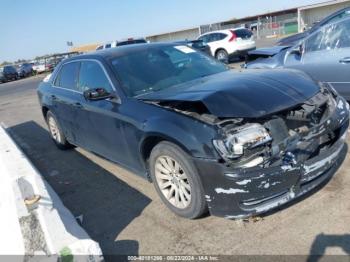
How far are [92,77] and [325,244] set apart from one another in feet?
11.1

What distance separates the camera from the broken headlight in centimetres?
316

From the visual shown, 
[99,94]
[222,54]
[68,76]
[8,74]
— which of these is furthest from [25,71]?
[99,94]

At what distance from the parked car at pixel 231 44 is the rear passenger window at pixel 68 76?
44.5ft

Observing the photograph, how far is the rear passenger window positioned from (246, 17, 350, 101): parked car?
2.62 metres

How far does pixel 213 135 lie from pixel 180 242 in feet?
3.41

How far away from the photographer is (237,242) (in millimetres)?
3316

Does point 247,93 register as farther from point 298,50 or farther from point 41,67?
point 41,67

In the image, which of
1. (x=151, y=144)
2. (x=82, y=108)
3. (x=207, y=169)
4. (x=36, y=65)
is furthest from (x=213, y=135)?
(x=36, y=65)

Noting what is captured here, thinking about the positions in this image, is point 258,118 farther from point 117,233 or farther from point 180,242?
point 117,233

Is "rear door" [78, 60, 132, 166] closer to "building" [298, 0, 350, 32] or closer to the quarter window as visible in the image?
the quarter window

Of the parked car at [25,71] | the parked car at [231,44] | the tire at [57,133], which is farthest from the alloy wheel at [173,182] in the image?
the parked car at [25,71]

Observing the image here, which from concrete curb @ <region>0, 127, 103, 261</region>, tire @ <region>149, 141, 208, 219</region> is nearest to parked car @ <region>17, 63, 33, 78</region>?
tire @ <region>149, 141, 208, 219</region>

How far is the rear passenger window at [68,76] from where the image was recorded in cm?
562

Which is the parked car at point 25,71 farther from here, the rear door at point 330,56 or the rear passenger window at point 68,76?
the rear door at point 330,56
